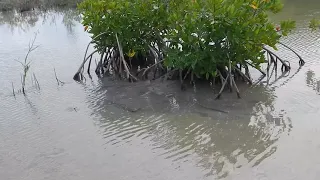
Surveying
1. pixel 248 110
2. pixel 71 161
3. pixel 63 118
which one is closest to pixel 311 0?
pixel 248 110

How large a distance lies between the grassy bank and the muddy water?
396 inches

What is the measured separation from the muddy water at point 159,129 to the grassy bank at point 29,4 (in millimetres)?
10065

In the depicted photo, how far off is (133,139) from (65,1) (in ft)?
44.5

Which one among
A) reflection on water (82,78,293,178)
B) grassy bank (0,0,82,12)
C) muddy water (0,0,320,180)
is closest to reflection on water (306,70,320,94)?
muddy water (0,0,320,180)

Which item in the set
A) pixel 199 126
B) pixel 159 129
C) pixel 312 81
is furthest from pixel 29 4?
pixel 199 126

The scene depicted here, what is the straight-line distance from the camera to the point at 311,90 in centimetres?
577

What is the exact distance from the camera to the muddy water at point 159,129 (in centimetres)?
400

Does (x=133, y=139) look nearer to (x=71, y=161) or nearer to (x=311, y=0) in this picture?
(x=71, y=161)

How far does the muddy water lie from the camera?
4.00 meters

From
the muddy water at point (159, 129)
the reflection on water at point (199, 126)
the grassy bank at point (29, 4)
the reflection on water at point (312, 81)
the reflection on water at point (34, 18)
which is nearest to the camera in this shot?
the muddy water at point (159, 129)

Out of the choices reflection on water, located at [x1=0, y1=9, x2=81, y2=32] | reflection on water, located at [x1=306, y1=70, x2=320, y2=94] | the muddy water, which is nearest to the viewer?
the muddy water

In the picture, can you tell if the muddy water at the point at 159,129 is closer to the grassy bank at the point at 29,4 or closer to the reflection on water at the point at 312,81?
the reflection on water at the point at 312,81

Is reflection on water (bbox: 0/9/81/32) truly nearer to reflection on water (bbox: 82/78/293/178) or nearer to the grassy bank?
the grassy bank

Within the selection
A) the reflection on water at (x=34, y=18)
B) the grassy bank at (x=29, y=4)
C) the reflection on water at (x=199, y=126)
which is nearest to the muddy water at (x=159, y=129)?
the reflection on water at (x=199, y=126)
